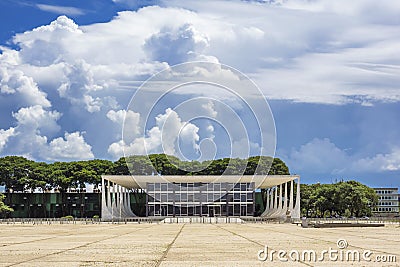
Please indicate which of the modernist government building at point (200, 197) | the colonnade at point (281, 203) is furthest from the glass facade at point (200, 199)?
the colonnade at point (281, 203)

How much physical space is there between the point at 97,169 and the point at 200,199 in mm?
29387

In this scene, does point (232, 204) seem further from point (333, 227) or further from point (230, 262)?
point (230, 262)

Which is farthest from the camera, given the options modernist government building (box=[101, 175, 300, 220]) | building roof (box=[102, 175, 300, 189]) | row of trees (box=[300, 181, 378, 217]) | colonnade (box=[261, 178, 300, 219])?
row of trees (box=[300, 181, 378, 217])

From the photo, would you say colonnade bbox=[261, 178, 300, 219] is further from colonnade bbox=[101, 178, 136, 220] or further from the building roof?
colonnade bbox=[101, 178, 136, 220]

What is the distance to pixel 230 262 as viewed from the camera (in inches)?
682

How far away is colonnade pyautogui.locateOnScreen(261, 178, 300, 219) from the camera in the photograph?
293ft

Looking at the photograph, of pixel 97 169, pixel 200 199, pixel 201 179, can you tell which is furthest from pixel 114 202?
pixel 97 169

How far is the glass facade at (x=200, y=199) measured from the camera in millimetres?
97000

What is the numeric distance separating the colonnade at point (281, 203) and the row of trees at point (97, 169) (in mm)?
7938

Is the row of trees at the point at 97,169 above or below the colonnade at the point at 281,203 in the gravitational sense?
A: above

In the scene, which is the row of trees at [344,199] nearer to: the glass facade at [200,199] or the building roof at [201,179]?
the building roof at [201,179]

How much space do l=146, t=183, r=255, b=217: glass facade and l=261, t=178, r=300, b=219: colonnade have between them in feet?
16.0

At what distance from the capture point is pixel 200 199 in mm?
97438

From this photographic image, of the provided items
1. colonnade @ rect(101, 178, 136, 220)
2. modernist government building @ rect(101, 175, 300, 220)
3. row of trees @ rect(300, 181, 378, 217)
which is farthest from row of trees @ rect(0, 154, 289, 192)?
row of trees @ rect(300, 181, 378, 217)
